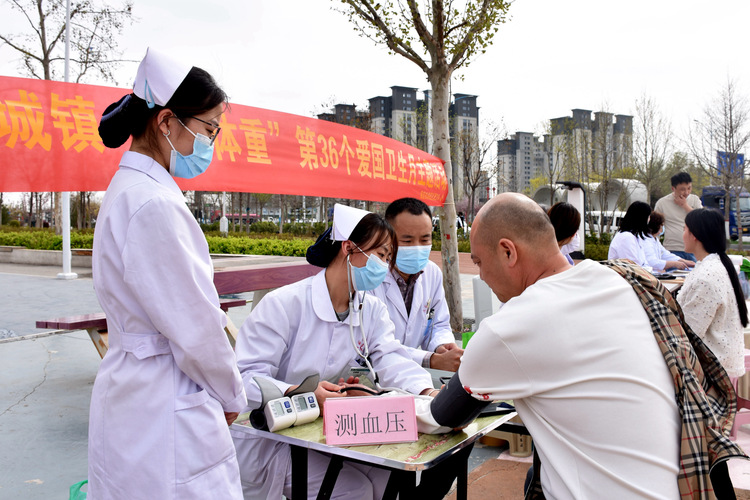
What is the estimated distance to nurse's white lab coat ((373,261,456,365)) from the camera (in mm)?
3582

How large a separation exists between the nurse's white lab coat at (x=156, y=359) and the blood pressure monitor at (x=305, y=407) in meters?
0.39

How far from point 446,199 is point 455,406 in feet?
19.0

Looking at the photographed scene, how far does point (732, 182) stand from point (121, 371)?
20588mm

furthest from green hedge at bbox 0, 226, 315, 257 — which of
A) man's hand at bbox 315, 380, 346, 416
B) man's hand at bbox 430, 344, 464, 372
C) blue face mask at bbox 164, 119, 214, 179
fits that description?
blue face mask at bbox 164, 119, 214, 179

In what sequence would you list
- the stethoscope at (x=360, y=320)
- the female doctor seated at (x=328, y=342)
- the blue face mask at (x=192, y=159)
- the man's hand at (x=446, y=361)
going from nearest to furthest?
1. the blue face mask at (x=192, y=159)
2. the female doctor seated at (x=328, y=342)
3. the stethoscope at (x=360, y=320)
4. the man's hand at (x=446, y=361)

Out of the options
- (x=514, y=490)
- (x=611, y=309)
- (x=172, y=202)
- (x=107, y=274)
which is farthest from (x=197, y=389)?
(x=514, y=490)

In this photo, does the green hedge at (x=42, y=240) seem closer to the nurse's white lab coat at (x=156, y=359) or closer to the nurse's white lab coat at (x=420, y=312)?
the nurse's white lab coat at (x=420, y=312)

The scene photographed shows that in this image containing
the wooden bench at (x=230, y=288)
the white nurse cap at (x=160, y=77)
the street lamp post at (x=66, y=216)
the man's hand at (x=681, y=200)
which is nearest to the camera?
the white nurse cap at (x=160, y=77)

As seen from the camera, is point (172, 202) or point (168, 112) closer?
point (172, 202)

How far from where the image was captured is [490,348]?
1.44 m

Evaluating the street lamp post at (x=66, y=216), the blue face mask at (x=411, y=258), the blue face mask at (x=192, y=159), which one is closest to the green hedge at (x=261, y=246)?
the street lamp post at (x=66, y=216)

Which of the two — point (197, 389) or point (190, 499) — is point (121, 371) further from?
point (190, 499)

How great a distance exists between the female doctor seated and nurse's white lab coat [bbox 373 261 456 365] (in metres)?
0.88

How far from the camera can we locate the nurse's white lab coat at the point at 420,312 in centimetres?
358
